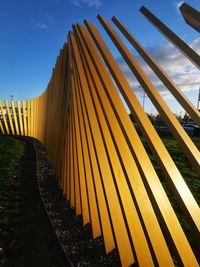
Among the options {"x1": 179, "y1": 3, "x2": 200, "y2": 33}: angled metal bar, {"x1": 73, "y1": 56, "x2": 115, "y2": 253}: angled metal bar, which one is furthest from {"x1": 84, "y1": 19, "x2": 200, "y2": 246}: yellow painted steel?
{"x1": 73, "y1": 56, "x2": 115, "y2": 253}: angled metal bar

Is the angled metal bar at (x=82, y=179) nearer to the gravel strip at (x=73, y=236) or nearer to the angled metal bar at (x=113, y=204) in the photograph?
the gravel strip at (x=73, y=236)

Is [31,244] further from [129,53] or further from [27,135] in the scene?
[27,135]

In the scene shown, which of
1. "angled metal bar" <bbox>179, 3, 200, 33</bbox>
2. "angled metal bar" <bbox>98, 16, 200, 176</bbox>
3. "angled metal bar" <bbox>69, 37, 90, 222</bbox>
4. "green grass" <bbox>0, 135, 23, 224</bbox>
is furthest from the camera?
"green grass" <bbox>0, 135, 23, 224</bbox>

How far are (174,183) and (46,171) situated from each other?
5299 millimetres

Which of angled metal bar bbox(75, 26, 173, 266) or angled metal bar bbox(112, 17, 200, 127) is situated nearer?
angled metal bar bbox(112, 17, 200, 127)

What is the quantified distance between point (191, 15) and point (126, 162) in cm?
126

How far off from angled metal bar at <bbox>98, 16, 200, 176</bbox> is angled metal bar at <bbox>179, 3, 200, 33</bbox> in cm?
54

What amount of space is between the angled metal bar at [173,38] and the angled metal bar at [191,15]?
110 mm

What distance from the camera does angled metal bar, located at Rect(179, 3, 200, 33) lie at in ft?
4.32

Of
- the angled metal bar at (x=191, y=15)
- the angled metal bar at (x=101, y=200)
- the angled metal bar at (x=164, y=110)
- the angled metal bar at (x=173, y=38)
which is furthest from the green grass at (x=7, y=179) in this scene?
the angled metal bar at (x=191, y=15)

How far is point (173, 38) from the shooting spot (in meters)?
1.58

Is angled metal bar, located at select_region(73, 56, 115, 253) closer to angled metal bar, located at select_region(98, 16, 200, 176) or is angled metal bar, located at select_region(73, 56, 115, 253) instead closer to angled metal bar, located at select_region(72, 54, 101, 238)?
angled metal bar, located at select_region(72, 54, 101, 238)

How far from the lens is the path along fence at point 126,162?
168 centimetres

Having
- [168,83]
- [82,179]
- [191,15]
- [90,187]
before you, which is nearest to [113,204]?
[90,187]
